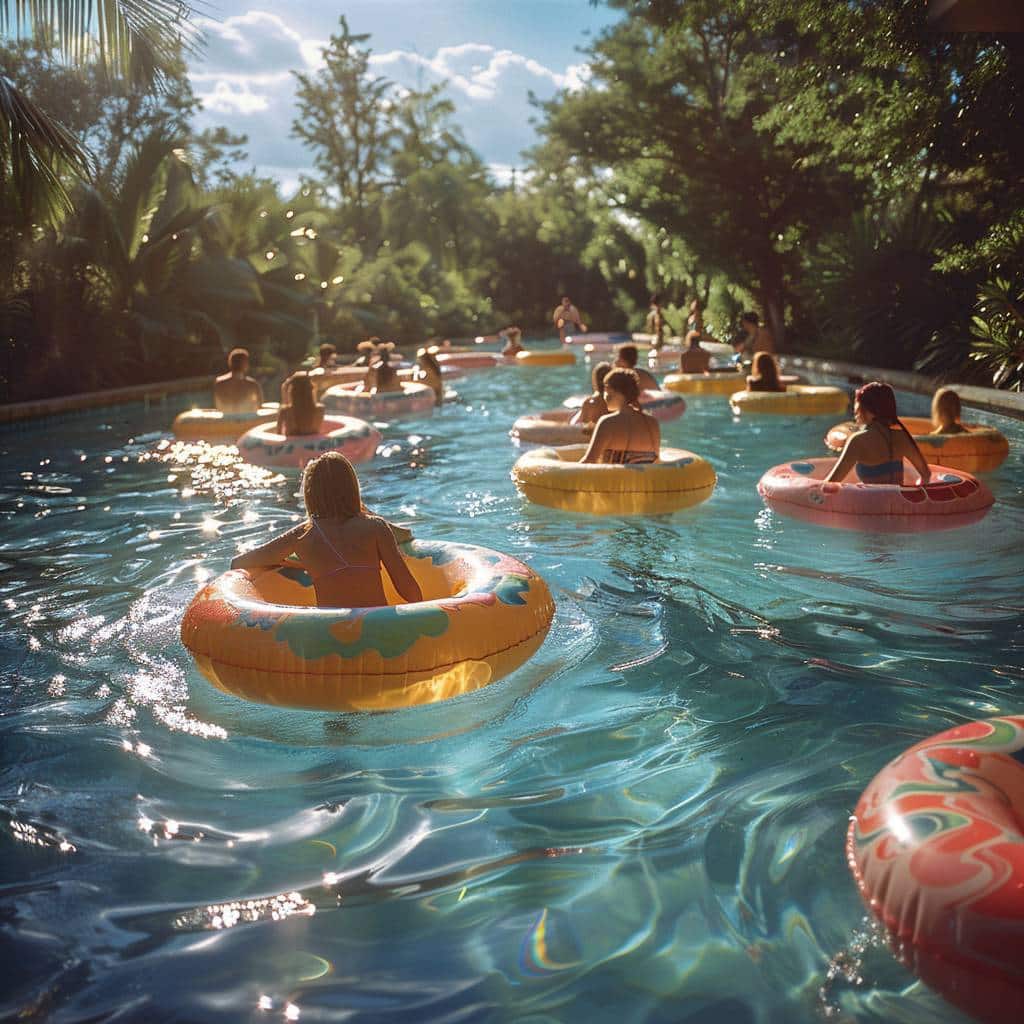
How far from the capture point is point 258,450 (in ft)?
30.9

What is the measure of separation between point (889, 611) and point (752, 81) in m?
19.4

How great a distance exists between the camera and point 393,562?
4.43 metres

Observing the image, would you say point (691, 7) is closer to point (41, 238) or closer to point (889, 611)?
point (41, 238)

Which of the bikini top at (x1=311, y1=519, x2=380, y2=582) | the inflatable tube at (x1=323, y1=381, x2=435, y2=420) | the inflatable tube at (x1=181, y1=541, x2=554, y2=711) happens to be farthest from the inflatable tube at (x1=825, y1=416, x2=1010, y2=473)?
the inflatable tube at (x1=323, y1=381, x2=435, y2=420)

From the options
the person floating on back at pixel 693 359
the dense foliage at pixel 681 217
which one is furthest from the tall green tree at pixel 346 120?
the person floating on back at pixel 693 359

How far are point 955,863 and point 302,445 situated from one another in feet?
24.6

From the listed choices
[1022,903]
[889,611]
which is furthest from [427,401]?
[1022,903]

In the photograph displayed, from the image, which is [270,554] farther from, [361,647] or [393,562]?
[361,647]

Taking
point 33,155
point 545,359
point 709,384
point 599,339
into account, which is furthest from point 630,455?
point 599,339

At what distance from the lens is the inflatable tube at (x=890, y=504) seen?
261 inches

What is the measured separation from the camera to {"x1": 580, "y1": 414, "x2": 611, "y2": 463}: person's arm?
7672 mm

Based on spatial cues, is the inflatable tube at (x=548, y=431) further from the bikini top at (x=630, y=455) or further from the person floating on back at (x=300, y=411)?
the person floating on back at (x=300, y=411)

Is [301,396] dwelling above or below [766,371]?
below

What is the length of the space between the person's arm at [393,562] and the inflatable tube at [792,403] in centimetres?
877
